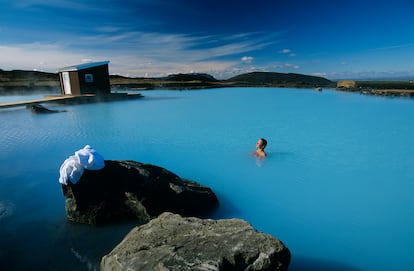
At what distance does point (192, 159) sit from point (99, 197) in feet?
11.7

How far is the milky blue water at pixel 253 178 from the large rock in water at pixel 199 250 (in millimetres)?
947

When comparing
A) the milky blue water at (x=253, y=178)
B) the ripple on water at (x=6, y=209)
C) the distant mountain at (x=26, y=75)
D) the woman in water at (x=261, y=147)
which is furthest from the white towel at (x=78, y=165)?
the distant mountain at (x=26, y=75)

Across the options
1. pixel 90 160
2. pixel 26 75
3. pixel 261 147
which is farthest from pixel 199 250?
pixel 26 75

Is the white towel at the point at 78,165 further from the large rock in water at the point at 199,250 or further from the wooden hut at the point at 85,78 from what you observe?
the wooden hut at the point at 85,78

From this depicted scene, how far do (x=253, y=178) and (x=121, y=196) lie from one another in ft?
10.1

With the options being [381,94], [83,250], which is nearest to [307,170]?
[83,250]

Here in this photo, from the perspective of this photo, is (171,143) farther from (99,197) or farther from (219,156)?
(99,197)

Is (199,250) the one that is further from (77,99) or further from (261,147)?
(77,99)

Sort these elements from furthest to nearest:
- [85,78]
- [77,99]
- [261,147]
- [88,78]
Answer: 1. [88,78]
2. [85,78]
3. [77,99]
4. [261,147]

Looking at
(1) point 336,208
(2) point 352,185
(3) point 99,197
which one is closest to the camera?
(3) point 99,197

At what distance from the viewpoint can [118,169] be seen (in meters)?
3.66

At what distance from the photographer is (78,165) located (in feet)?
11.1

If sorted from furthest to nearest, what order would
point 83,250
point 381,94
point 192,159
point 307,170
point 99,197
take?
point 381,94, point 192,159, point 307,170, point 99,197, point 83,250

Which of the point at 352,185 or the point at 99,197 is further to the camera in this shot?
the point at 352,185
